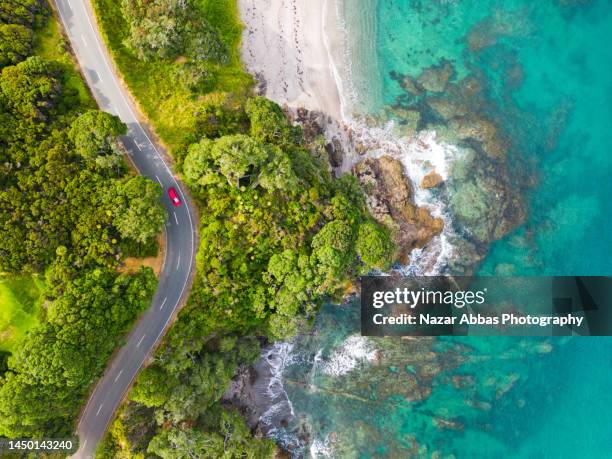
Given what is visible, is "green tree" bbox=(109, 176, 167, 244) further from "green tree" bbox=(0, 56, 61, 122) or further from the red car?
"green tree" bbox=(0, 56, 61, 122)

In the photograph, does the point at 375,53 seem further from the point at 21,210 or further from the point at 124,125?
the point at 21,210

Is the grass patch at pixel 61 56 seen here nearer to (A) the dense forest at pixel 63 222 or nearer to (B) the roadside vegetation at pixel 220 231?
(A) the dense forest at pixel 63 222

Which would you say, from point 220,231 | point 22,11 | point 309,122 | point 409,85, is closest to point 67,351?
point 220,231

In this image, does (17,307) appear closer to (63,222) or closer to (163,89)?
(63,222)

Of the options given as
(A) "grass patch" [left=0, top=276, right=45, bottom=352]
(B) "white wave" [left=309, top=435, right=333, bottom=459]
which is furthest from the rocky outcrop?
(A) "grass patch" [left=0, top=276, right=45, bottom=352]

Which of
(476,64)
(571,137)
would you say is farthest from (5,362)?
(571,137)
